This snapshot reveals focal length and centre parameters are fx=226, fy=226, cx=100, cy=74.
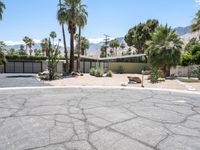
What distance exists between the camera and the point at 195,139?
239 inches

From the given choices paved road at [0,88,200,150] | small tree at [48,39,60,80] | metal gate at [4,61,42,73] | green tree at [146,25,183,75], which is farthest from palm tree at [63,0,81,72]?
paved road at [0,88,200,150]

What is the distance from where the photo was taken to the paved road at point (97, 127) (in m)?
5.54

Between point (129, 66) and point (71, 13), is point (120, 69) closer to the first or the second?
point (129, 66)

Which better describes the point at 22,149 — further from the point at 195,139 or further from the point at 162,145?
the point at 195,139

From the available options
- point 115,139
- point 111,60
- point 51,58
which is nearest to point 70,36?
point 51,58

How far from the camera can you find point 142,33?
48.4 metres

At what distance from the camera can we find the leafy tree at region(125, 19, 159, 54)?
4787cm

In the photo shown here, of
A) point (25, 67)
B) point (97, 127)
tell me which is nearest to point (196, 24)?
point (97, 127)

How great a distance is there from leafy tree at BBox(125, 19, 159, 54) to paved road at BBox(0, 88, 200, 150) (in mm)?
39032

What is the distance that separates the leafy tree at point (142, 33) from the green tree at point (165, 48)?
17.6m

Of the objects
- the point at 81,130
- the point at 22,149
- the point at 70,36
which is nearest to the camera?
the point at 22,149

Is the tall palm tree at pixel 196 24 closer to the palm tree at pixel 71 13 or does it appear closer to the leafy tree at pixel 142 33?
the palm tree at pixel 71 13

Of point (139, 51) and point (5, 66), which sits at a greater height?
point (139, 51)

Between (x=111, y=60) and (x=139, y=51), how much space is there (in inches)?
559
